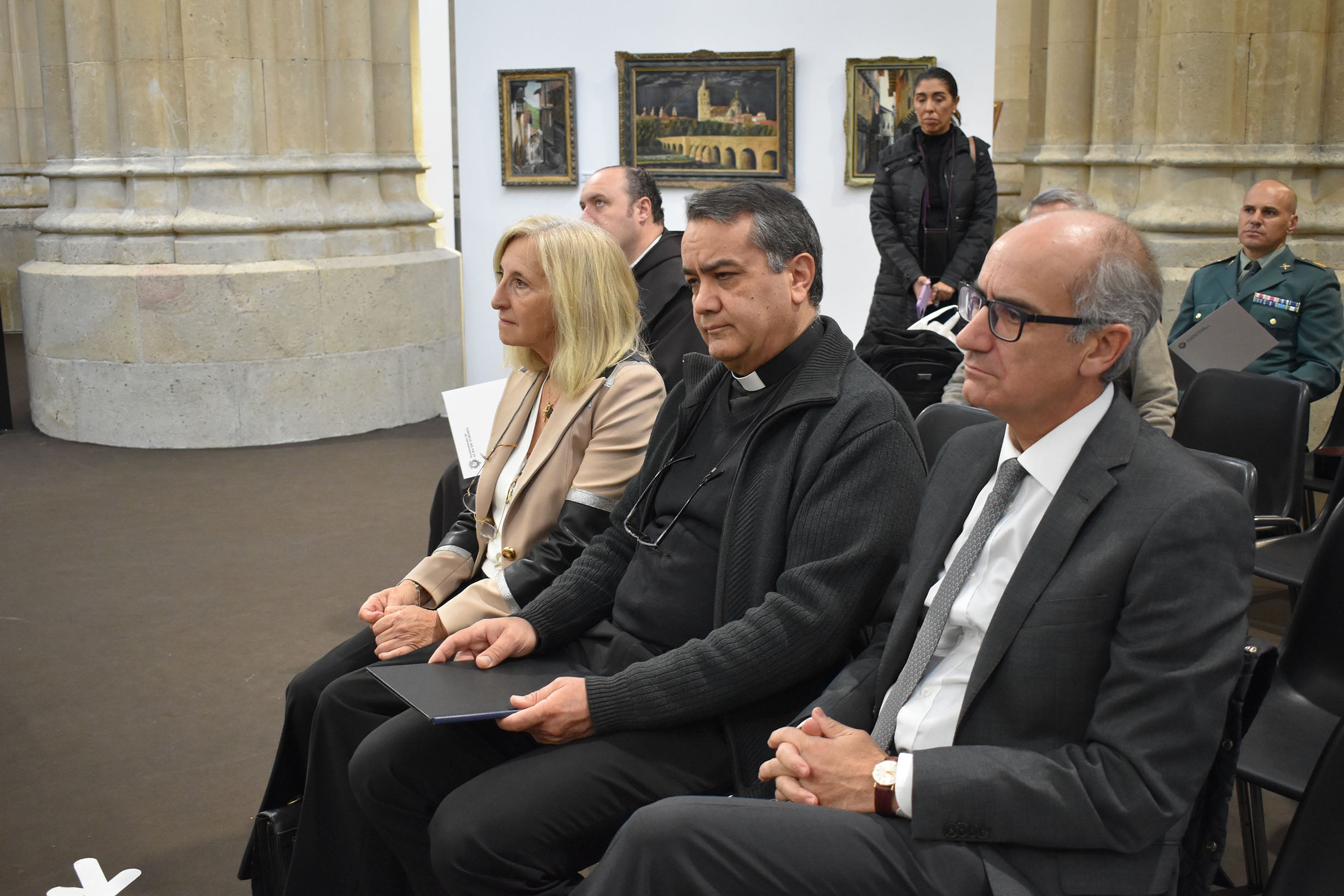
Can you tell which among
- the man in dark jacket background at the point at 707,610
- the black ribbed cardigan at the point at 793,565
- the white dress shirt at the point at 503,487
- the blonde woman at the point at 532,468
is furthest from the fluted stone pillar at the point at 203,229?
the black ribbed cardigan at the point at 793,565

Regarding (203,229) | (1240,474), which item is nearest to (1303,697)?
(1240,474)

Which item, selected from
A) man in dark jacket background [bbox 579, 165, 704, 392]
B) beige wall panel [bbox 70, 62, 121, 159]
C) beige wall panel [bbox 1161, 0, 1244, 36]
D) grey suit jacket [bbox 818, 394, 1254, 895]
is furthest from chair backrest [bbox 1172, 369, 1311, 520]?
beige wall panel [bbox 70, 62, 121, 159]

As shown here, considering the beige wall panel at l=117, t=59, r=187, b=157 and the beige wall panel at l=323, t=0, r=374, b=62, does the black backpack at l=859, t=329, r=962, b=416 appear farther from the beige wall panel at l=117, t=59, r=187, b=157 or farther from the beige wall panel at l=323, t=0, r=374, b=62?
the beige wall panel at l=117, t=59, r=187, b=157

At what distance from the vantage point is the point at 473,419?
3500 millimetres

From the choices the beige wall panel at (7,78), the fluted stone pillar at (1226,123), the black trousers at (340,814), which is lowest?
the black trousers at (340,814)

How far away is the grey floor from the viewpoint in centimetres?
330

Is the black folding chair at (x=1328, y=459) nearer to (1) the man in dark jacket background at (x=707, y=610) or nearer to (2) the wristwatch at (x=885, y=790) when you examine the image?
(1) the man in dark jacket background at (x=707, y=610)

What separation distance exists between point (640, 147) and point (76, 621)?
5793 mm

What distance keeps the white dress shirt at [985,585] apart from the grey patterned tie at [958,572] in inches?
0.4

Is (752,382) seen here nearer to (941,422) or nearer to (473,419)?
Result: (941,422)

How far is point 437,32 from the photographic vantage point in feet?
31.5

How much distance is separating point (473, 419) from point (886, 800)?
1.93 meters

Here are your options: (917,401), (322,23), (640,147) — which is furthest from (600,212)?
(640,147)

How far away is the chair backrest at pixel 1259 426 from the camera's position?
399 centimetres
